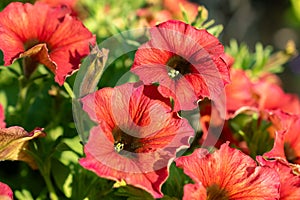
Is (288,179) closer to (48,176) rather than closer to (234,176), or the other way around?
(234,176)

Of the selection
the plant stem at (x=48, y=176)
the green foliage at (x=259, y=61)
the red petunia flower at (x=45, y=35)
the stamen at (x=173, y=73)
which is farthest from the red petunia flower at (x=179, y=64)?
the green foliage at (x=259, y=61)

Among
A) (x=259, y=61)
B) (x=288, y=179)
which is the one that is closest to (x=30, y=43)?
(x=288, y=179)

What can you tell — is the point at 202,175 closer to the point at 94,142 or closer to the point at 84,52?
the point at 94,142

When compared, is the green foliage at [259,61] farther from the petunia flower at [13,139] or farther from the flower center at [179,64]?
the petunia flower at [13,139]

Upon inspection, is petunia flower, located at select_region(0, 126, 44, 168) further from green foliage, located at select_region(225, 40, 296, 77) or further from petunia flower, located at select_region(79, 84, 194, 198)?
green foliage, located at select_region(225, 40, 296, 77)

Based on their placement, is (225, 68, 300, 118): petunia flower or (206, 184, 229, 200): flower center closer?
(206, 184, 229, 200): flower center

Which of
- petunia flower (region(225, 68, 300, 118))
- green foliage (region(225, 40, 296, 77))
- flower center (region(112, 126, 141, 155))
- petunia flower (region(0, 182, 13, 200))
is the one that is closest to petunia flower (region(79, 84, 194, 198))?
flower center (region(112, 126, 141, 155))

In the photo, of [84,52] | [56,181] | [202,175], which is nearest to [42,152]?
[56,181]
